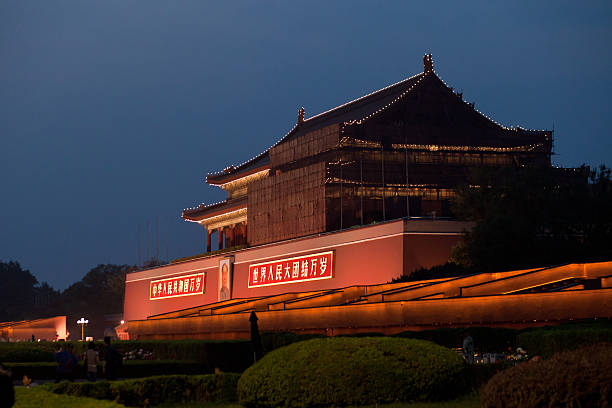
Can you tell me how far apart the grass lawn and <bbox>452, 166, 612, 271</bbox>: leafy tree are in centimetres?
2557

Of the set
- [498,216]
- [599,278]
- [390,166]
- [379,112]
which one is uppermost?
[379,112]

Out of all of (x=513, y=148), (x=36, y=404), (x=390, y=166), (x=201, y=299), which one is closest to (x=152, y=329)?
(x=201, y=299)

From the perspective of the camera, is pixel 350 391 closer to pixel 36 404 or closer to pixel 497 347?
pixel 36 404

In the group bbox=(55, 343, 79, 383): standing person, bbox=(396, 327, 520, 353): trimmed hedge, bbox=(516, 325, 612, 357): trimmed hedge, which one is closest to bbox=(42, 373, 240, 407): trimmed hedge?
bbox=(55, 343, 79, 383): standing person

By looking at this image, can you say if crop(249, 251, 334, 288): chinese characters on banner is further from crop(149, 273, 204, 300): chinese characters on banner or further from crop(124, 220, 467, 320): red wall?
crop(149, 273, 204, 300): chinese characters on banner

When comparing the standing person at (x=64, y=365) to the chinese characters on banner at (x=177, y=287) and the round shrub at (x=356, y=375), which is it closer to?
the round shrub at (x=356, y=375)

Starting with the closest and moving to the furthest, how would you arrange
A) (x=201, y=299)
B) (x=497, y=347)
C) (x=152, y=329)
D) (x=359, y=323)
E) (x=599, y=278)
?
(x=497, y=347) → (x=599, y=278) → (x=359, y=323) → (x=152, y=329) → (x=201, y=299)

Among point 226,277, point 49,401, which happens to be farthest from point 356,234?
point 49,401

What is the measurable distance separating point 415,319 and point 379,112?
2644cm

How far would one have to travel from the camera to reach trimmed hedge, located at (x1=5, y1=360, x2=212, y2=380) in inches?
1046

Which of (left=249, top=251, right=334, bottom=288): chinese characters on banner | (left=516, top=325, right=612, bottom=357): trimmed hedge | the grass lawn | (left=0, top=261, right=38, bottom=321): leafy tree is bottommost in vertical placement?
the grass lawn

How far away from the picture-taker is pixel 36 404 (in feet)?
45.5

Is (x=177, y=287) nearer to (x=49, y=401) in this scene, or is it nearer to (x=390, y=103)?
(x=390, y=103)

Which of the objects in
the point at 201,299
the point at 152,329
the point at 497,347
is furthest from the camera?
the point at 201,299
